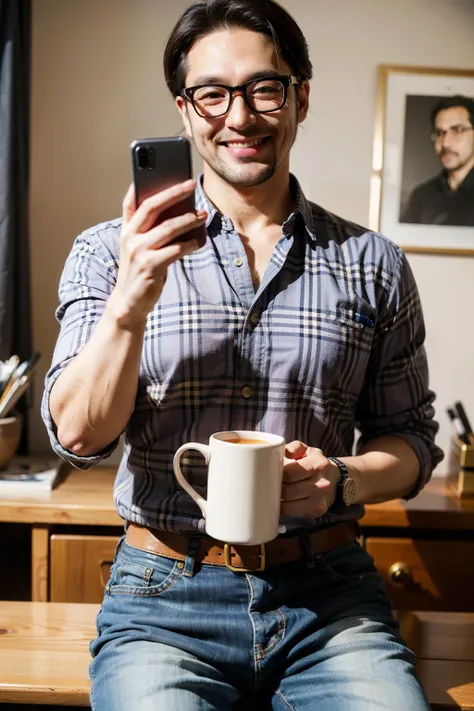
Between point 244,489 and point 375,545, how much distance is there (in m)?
0.82

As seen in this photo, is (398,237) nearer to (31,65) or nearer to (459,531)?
(459,531)

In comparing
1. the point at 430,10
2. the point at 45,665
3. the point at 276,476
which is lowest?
the point at 45,665

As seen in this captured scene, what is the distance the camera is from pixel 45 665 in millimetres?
1205

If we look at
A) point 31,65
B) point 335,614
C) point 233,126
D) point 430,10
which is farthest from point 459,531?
point 31,65

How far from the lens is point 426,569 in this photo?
5.48 ft

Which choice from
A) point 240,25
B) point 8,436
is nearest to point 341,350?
point 240,25

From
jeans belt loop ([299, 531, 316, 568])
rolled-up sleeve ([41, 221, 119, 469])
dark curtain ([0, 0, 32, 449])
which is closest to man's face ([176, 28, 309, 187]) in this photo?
rolled-up sleeve ([41, 221, 119, 469])

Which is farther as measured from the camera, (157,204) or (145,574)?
(145,574)

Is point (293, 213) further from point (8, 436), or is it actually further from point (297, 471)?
point (8, 436)

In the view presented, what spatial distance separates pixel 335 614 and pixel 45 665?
454 millimetres

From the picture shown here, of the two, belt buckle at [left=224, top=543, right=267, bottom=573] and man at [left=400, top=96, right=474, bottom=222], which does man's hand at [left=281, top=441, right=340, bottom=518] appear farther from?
man at [left=400, top=96, right=474, bottom=222]

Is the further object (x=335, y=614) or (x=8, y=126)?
(x=8, y=126)

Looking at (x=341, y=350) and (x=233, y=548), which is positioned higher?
(x=341, y=350)

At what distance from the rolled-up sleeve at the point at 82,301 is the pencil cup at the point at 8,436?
60 cm
